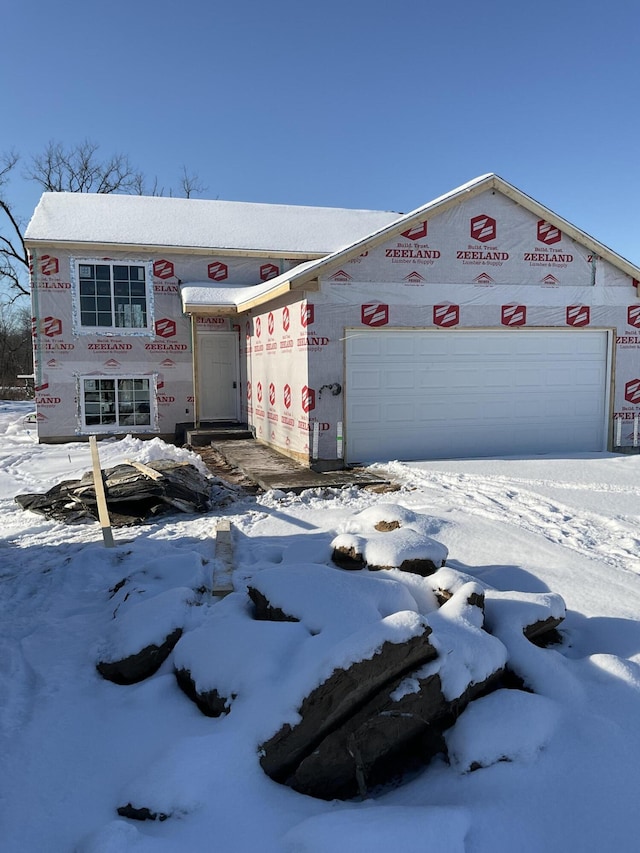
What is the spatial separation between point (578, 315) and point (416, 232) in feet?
11.0

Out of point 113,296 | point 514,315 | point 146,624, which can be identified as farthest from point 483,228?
point 146,624

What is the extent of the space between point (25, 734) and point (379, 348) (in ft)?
27.2

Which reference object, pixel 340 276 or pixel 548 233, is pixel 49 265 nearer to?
pixel 340 276

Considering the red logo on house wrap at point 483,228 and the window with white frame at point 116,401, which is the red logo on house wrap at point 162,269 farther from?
the red logo on house wrap at point 483,228

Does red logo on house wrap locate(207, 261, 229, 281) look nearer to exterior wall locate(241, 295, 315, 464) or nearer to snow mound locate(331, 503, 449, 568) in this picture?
exterior wall locate(241, 295, 315, 464)

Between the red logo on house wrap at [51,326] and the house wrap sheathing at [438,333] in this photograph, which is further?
the red logo on house wrap at [51,326]

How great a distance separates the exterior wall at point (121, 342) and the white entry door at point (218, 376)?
0.25 metres

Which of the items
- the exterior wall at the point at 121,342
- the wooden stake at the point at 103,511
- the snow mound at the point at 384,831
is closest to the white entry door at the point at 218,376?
the exterior wall at the point at 121,342

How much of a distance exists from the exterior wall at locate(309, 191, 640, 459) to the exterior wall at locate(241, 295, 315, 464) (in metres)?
0.32

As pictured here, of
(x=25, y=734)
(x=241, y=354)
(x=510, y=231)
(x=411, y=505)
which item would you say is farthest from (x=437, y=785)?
(x=241, y=354)

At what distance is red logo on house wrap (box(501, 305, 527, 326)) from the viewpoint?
436 inches

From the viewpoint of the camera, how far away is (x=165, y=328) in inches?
600

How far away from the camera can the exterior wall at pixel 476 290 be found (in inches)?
406

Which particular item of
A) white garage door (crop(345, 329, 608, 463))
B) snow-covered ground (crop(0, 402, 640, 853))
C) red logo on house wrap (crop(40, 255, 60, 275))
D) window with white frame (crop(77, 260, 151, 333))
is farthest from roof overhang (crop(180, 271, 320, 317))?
snow-covered ground (crop(0, 402, 640, 853))
